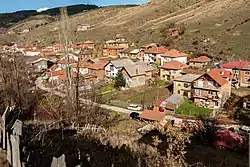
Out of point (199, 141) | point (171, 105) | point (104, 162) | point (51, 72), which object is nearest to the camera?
point (104, 162)

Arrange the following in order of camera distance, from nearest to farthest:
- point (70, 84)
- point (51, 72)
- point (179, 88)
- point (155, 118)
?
1. point (70, 84)
2. point (155, 118)
3. point (179, 88)
4. point (51, 72)

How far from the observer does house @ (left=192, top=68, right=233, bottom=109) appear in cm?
2748

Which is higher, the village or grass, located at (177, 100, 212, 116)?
the village

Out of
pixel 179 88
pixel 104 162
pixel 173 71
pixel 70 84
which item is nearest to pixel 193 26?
pixel 173 71

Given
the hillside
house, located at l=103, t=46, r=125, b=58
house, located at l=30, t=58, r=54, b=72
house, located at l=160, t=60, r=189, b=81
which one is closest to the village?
house, located at l=160, t=60, r=189, b=81

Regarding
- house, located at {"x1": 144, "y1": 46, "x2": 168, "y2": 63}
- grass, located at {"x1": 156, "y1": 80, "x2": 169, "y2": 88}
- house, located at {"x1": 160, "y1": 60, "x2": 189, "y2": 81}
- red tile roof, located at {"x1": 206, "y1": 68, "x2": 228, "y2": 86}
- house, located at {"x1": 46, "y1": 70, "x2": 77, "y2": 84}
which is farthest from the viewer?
house, located at {"x1": 144, "y1": 46, "x2": 168, "y2": 63}

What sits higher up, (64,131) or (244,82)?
(64,131)

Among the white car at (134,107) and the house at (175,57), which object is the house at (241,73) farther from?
the white car at (134,107)

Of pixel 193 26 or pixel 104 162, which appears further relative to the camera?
pixel 193 26

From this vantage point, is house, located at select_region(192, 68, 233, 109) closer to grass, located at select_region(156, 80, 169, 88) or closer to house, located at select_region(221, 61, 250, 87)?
house, located at select_region(221, 61, 250, 87)

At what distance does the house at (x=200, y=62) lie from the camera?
3960cm

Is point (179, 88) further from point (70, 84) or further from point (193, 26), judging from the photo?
point (193, 26)

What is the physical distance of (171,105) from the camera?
2652cm

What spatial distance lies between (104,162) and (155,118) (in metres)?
17.3
